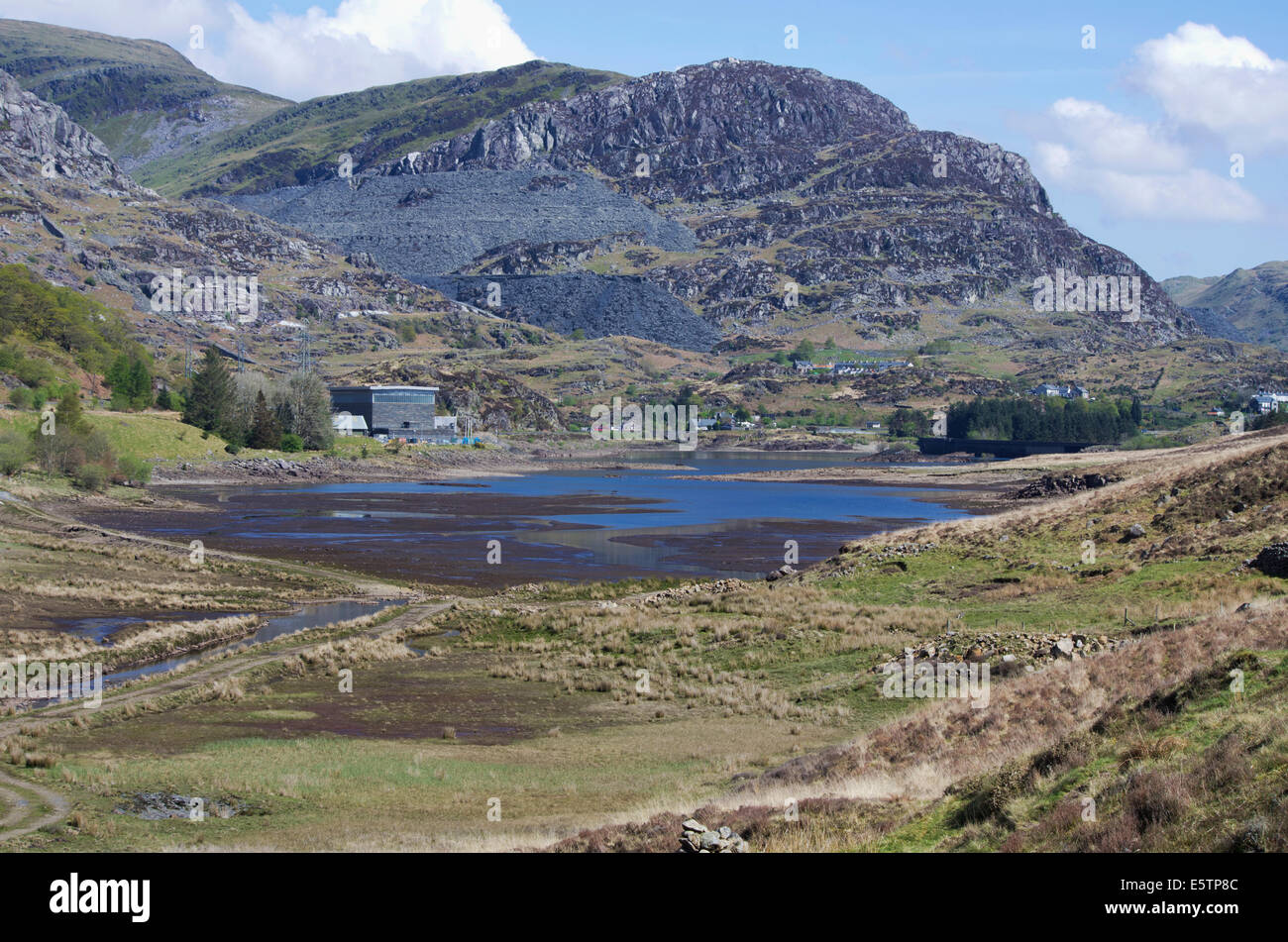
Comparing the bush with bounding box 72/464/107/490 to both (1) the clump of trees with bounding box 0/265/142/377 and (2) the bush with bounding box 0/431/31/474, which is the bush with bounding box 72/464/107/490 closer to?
(2) the bush with bounding box 0/431/31/474

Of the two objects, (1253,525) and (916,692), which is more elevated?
(1253,525)

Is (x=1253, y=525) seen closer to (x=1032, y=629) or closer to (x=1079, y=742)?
(x=1032, y=629)

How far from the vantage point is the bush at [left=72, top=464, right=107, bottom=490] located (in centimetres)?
10888

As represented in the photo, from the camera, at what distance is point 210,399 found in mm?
153375

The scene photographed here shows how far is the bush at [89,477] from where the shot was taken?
10888cm

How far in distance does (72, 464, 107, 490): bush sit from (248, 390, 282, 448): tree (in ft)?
155

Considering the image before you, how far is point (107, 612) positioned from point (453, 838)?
1506 inches

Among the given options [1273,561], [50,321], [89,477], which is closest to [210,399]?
[50,321]

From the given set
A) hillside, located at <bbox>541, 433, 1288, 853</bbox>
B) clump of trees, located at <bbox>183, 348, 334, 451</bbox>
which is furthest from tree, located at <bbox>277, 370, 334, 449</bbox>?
hillside, located at <bbox>541, 433, 1288, 853</bbox>

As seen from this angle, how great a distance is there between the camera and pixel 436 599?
58750 millimetres
